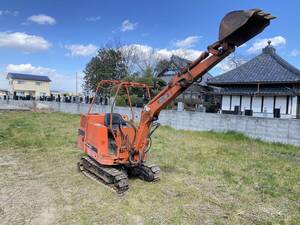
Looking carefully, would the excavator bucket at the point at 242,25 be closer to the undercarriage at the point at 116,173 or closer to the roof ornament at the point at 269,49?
the undercarriage at the point at 116,173

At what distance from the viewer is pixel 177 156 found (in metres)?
7.76

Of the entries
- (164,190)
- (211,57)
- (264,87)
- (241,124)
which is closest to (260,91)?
(264,87)

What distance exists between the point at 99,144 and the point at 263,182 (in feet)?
10.7

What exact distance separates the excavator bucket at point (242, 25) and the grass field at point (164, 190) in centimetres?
246

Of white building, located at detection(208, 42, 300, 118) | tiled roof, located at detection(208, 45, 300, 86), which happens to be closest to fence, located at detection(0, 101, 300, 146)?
white building, located at detection(208, 42, 300, 118)

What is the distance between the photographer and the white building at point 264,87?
15.9 meters

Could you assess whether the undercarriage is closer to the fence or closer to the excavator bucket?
the excavator bucket

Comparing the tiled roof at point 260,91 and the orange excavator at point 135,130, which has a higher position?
the tiled roof at point 260,91

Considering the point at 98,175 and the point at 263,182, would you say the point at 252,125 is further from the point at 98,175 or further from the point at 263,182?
the point at 98,175

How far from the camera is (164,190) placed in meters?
5.03

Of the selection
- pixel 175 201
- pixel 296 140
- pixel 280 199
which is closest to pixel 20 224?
pixel 175 201

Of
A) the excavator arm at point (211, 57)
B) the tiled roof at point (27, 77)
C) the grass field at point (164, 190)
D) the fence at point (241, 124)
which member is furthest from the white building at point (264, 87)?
the tiled roof at point (27, 77)

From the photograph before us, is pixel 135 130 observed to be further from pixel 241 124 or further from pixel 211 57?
pixel 241 124

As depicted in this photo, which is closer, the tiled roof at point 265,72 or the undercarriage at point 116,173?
the undercarriage at point 116,173
